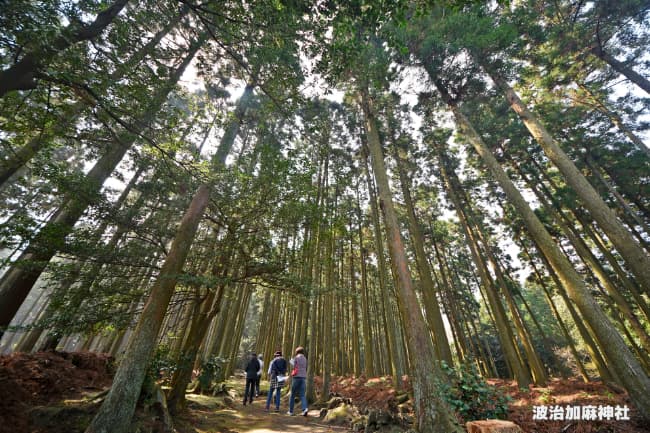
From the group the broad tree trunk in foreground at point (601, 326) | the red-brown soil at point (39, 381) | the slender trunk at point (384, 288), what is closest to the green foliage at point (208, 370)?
the red-brown soil at point (39, 381)

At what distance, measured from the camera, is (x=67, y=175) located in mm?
4652

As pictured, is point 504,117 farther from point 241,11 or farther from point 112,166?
point 112,166

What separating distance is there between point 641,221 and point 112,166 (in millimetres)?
21250

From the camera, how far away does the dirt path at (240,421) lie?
5.06m

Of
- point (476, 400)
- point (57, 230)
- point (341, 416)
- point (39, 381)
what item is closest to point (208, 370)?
point (39, 381)

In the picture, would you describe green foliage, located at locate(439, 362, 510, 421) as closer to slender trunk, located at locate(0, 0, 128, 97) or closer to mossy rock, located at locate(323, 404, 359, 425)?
mossy rock, located at locate(323, 404, 359, 425)

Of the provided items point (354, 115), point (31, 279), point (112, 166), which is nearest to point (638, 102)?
point (354, 115)

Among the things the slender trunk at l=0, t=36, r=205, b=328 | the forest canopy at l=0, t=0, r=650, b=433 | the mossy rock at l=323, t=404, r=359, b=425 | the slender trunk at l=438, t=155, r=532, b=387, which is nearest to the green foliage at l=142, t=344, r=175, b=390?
the forest canopy at l=0, t=0, r=650, b=433

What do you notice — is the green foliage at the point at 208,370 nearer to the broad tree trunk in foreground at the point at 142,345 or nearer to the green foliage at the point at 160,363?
the green foliage at the point at 160,363

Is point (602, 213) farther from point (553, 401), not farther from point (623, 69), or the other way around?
point (623, 69)

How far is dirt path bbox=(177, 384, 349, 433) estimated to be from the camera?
199 inches

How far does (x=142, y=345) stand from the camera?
4.68 m

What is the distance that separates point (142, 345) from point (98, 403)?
1109 millimetres

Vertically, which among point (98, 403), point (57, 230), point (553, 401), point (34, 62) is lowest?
point (98, 403)
